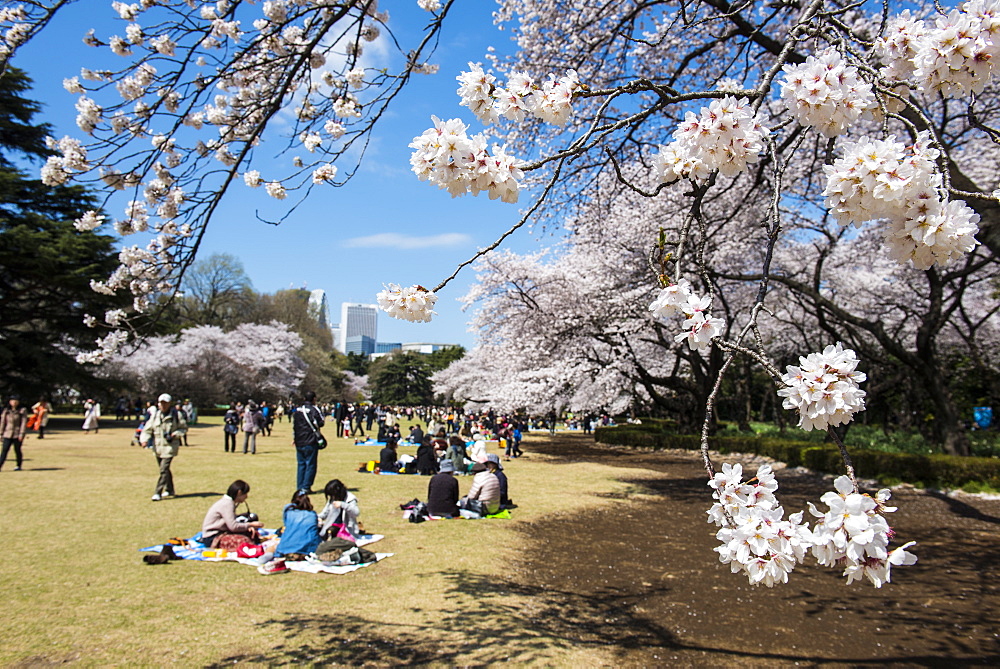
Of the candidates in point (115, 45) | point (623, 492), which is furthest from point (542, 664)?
point (623, 492)

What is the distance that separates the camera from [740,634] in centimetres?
402

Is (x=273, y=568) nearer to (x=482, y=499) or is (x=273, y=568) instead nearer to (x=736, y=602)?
(x=482, y=499)

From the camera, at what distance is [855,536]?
1.34m

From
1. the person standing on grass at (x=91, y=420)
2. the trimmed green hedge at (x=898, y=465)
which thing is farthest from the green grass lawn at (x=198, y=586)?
the person standing on grass at (x=91, y=420)

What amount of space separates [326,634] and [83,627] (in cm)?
162

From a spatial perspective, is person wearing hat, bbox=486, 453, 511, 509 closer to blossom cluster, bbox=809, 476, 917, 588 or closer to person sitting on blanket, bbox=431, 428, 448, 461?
person sitting on blanket, bbox=431, 428, 448, 461

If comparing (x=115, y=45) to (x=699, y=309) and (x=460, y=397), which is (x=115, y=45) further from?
(x=460, y=397)

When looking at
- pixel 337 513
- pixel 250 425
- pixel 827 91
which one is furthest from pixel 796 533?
pixel 250 425

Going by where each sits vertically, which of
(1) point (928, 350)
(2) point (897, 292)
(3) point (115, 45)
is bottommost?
(1) point (928, 350)

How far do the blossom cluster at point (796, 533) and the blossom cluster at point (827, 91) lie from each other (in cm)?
108

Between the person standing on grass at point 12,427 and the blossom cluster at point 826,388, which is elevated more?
the blossom cluster at point 826,388

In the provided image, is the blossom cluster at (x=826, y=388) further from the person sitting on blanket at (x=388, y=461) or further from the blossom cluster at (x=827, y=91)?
the person sitting on blanket at (x=388, y=461)

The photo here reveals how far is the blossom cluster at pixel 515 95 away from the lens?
6.46 feet

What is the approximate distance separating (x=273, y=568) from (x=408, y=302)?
436cm
